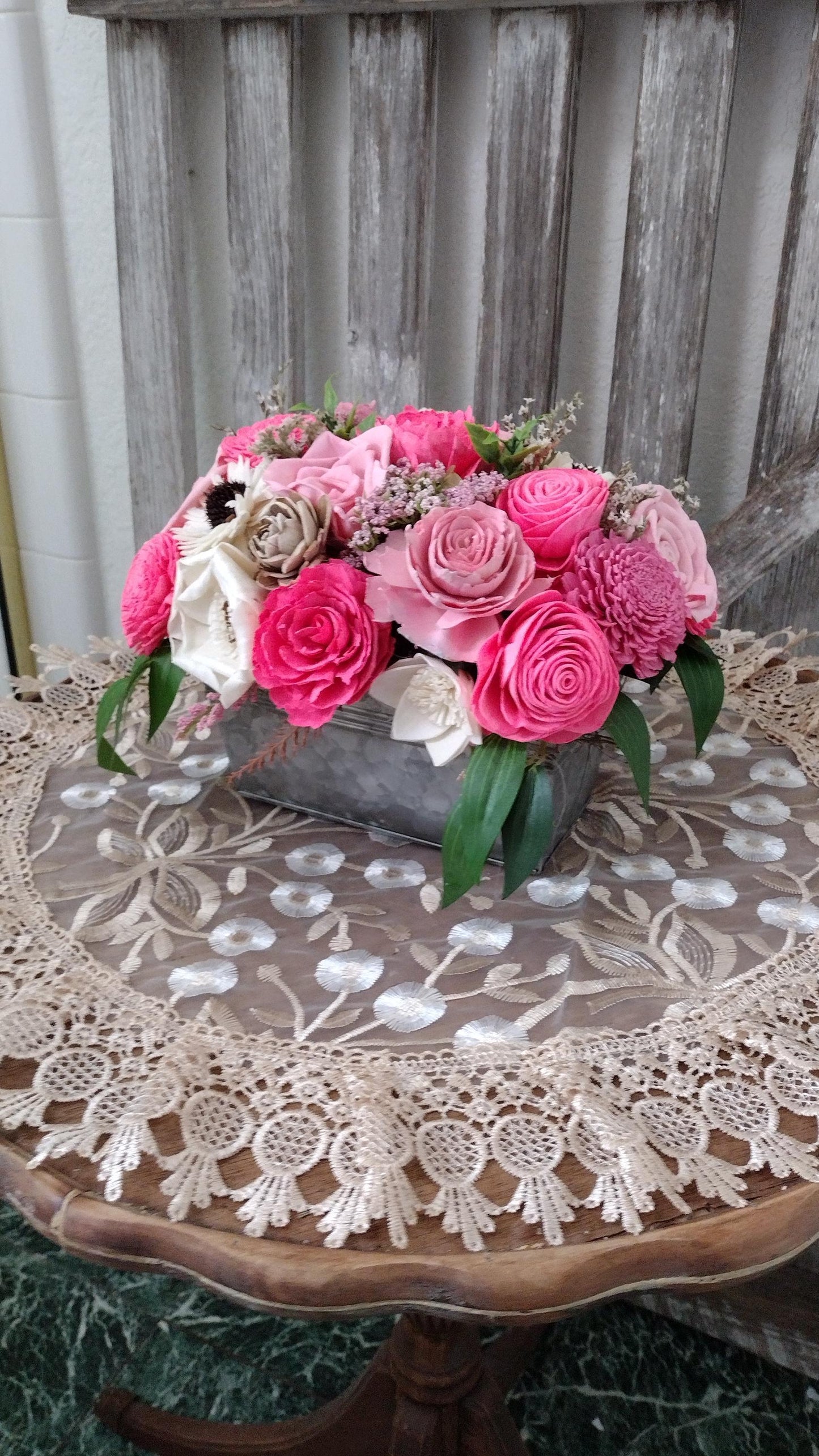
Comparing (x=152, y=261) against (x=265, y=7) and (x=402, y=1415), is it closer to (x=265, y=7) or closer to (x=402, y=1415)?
(x=265, y=7)

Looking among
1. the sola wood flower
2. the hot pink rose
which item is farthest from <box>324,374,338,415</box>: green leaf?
the sola wood flower

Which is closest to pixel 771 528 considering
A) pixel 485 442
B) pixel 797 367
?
pixel 797 367

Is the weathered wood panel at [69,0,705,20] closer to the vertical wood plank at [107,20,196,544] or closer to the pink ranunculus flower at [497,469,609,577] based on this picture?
the vertical wood plank at [107,20,196,544]

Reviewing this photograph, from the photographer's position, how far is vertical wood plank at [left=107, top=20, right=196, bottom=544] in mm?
1377

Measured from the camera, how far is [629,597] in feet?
2.41

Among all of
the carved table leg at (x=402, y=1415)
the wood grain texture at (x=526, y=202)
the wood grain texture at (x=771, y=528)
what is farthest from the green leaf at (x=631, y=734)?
the wood grain texture at (x=526, y=202)

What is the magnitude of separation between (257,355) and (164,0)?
0.41 metres

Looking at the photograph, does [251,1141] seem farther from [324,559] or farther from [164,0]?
→ [164,0]

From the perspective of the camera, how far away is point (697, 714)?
2.79 feet

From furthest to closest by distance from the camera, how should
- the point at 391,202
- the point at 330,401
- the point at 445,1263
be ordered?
the point at 391,202 < the point at 330,401 < the point at 445,1263

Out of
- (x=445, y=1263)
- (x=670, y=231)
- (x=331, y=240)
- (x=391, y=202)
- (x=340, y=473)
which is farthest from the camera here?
(x=331, y=240)

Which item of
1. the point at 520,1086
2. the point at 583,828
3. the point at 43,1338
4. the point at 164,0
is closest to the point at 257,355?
the point at 164,0

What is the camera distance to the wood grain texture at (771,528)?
4.05ft

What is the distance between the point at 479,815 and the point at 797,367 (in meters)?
0.76
